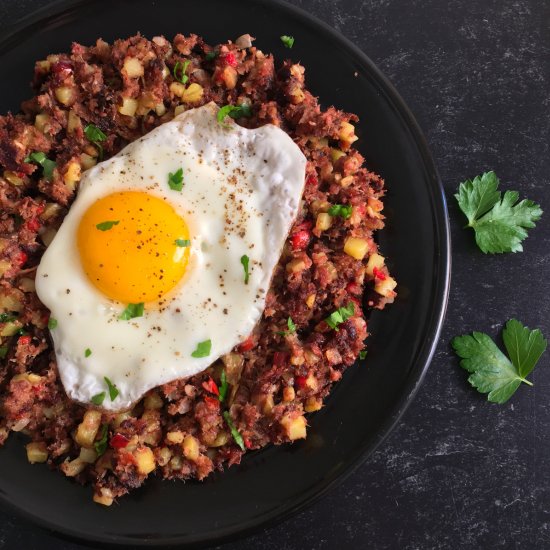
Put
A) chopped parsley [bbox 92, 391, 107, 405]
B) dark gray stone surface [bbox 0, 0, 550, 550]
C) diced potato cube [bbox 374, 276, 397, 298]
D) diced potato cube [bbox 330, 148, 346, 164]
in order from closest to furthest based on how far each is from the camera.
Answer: chopped parsley [bbox 92, 391, 107, 405]
diced potato cube [bbox 374, 276, 397, 298]
diced potato cube [bbox 330, 148, 346, 164]
dark gray stone surface [bbox 0, 0, 550, 550]

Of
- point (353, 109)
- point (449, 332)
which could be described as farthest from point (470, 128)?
point (449, 332)

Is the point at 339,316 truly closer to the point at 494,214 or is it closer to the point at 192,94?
the point at 494,214

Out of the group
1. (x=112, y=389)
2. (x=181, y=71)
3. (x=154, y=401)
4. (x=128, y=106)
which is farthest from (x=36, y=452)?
(x=181, y=71)

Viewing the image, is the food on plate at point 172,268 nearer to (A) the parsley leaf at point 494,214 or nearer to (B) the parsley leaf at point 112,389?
(B) the parsley leaf at point 112,389

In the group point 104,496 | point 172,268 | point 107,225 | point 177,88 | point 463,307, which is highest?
point 177,88

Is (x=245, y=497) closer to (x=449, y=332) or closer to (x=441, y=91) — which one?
(x=449, y=332)

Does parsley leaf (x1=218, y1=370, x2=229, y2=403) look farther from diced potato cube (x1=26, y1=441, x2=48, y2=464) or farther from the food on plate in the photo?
diced potato cube (x1=26, y1=441, x2=48, y2=464)

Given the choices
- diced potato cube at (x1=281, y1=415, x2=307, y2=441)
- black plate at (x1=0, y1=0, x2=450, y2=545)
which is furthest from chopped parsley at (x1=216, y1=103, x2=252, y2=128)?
diced potato cube at (x1=281, y1=415, x2=307, y2=441)

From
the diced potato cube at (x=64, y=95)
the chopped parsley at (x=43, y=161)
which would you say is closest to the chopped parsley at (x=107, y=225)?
the chopped parsley at (x=43, y=161)
